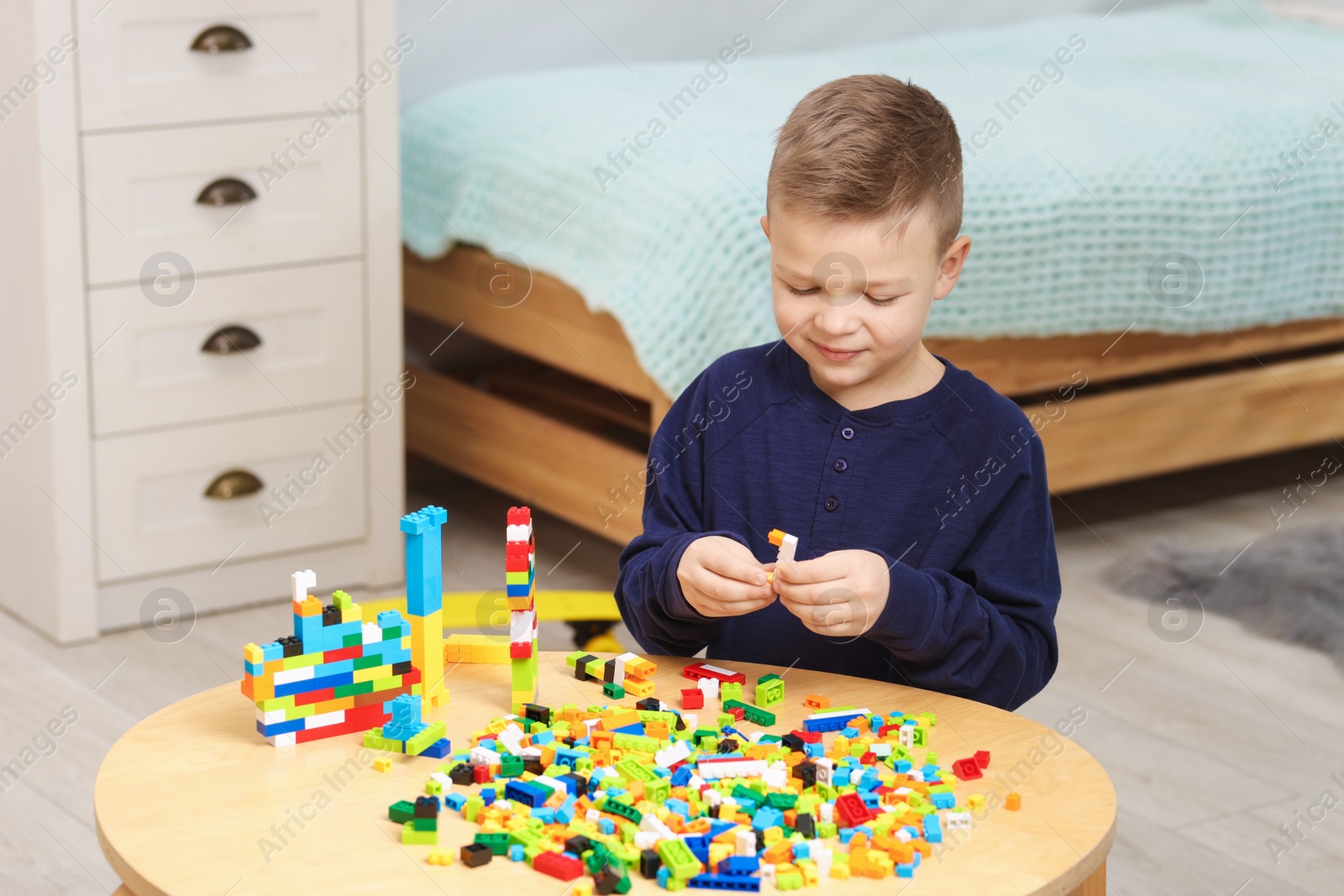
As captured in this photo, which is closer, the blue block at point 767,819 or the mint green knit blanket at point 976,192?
the blue block at point 767,819

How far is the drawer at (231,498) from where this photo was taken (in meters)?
2.00

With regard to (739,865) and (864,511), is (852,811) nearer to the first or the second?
(739,865)

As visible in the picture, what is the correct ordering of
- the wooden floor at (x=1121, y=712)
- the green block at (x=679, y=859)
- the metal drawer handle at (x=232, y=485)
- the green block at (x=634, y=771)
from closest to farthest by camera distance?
the green block at (x=679, y=859) → the green block at (x=634, y=771) → the wooden floor at (x=1121, y=712) → the metal drawer handle at (x=232, y=485)

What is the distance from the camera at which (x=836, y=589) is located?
0.88 metres

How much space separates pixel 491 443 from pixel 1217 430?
1143 millimetres

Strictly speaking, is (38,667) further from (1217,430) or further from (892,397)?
(1217,430)

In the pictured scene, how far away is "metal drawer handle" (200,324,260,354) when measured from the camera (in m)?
2.01

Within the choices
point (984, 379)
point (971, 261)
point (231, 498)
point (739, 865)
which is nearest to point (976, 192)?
point (971, 261)

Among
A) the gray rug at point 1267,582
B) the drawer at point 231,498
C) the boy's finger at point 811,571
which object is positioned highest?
the boy's finger at point 811,571

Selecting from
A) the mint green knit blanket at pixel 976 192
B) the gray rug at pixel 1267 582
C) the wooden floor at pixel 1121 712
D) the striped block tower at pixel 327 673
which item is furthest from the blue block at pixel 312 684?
the gray rug at pixel 1267 582

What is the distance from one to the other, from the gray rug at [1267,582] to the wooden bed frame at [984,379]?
17 centimetres

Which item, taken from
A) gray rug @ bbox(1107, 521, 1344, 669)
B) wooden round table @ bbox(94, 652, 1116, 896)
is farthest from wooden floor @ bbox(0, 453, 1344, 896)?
wooden round table @ bbox(94, 652, 1116, 896)

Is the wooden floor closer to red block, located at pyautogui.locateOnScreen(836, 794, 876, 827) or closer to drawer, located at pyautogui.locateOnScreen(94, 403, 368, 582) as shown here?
drawer, located at pyautogui.locateOnScreen(94, 403, 368, 582)

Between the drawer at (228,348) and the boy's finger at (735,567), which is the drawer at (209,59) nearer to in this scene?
the drawer at (228,348)
